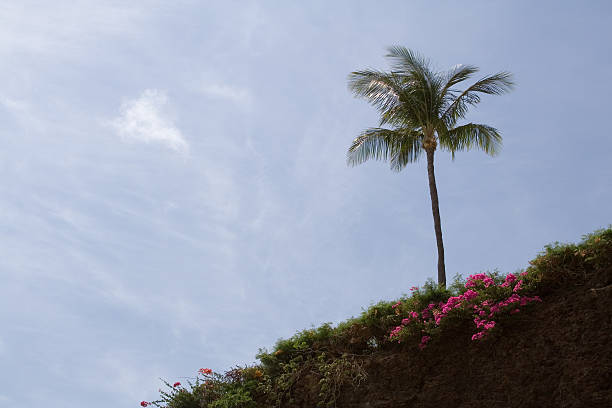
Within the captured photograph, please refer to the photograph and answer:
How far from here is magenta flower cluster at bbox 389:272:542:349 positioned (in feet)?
25.4

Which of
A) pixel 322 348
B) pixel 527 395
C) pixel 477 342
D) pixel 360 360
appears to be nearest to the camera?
pixel 527 395

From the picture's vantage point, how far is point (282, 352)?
34.5 feet

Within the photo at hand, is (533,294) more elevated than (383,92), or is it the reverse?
(383,92)

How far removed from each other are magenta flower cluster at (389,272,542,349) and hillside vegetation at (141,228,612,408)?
2 cm

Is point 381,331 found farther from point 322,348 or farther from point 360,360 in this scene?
point 322,348

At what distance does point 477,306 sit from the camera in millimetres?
8055

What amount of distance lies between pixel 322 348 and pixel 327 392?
47.3 inches

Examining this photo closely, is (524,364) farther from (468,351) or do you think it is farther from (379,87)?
(379,87)

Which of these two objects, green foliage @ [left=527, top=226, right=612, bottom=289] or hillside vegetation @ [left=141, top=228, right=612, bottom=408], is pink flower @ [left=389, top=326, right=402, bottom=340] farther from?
green foliage @ [left=527, top=226, right=612, bottom=289]

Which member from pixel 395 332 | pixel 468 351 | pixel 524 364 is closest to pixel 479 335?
pixel 468 351

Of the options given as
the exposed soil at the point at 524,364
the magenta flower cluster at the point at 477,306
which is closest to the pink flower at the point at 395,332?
the magenta flower cluster at the point at 477,306

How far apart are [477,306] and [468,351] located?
0.69 metres

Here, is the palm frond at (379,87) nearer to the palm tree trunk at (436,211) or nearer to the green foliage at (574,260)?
the palm tree trunk at (436,211)

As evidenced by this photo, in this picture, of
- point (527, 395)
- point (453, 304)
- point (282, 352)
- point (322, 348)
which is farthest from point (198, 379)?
point (527, 395)
